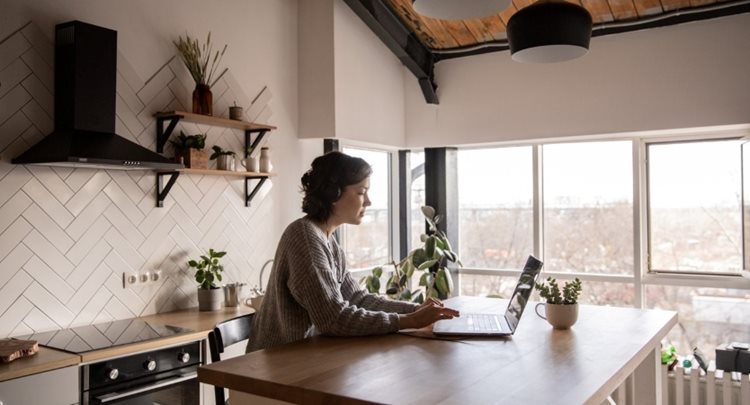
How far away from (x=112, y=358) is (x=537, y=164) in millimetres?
3198

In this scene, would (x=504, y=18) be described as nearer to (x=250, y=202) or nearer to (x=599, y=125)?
(x=599, y=125)

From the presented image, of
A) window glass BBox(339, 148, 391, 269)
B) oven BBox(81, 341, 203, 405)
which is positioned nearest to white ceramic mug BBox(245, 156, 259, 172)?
window glass BBox(339, 148, 391, 269)

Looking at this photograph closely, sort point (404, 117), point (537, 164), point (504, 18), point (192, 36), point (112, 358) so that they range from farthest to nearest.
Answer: point (404, 117), point (537, 164), point (504, 18), point (192, 36), point (112, 358)

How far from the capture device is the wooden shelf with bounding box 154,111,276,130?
3.16m

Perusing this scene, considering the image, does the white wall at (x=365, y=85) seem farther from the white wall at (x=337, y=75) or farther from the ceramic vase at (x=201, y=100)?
the ceramic vase at (x=201, y=100)

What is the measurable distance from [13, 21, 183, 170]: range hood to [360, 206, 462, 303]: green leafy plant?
2.00m

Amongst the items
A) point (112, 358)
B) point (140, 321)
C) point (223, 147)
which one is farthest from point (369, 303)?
point (223, 147)

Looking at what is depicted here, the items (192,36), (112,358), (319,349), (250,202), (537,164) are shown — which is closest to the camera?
(319,349)

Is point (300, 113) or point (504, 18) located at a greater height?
point (504, 18)

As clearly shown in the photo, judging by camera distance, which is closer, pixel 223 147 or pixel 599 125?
pixel 223 147

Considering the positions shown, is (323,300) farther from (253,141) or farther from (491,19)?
(491,19)

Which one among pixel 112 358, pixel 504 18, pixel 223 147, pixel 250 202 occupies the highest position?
pixel 504 18

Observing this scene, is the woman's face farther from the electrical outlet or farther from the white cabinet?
the electrical outlet

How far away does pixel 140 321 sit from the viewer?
305 cm
